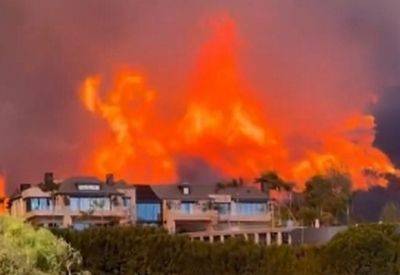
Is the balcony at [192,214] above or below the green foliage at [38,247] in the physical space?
above

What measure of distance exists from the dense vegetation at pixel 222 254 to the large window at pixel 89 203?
1117 inches

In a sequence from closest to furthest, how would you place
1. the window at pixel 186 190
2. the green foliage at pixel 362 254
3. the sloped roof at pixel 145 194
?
the green foliage at pixel 362 254 < the sloped roof at pixel 145 194 < the window at pixel 186 190

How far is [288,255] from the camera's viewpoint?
6322 centimetres

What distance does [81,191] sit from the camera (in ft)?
308

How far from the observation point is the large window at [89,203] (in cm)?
9312

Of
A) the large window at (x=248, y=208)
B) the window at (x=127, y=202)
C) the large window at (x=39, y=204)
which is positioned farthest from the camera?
the large window at (x=248, y=208)

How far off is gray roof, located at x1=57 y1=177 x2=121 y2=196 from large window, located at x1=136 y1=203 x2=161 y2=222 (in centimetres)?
406

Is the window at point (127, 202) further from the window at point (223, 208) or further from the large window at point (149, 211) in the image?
the window at point (223, 208)

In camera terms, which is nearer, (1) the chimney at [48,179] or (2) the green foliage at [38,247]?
(2) the green foliage at [38,247]

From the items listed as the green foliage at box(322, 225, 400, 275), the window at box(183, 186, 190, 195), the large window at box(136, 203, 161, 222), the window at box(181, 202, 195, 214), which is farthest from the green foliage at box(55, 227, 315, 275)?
the window at box(183, 186, 190, 195)

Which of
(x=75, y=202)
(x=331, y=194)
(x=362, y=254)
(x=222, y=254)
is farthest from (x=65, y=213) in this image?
(x=362, y=254)

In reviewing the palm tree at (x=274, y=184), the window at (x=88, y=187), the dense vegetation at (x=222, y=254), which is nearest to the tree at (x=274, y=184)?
the palm tree at (x=274, y=184)

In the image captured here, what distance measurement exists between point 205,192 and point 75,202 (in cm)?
1402

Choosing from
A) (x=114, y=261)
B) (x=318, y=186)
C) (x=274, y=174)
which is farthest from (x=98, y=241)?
(x=274, y=174)
